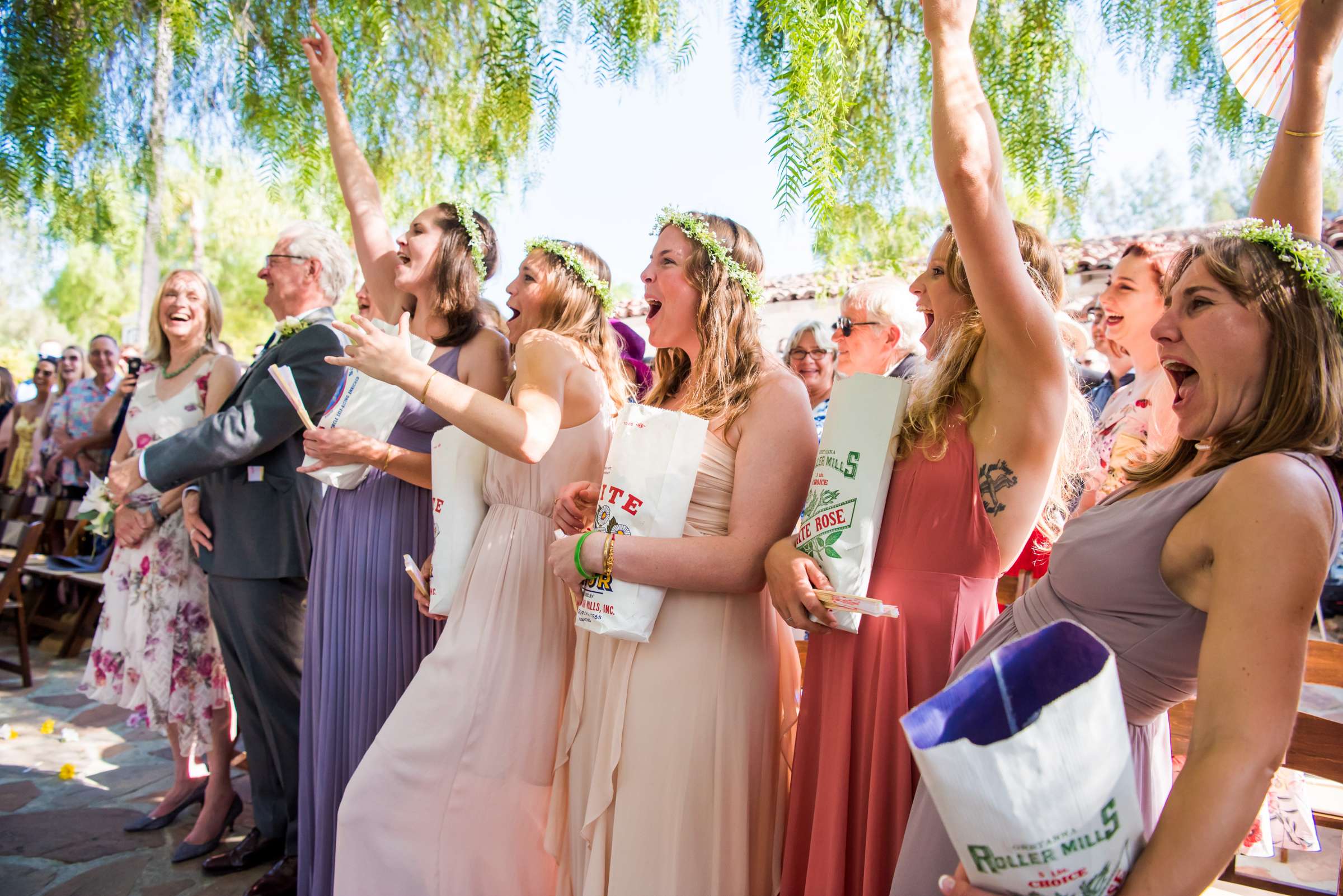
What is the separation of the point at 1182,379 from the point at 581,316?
6.23 feet

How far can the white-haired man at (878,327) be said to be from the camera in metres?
3.64

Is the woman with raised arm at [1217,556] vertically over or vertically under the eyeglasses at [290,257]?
under

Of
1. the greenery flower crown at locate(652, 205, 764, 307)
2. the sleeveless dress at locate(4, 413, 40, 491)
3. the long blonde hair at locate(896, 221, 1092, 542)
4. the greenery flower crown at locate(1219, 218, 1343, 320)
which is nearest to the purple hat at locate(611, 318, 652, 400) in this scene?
the greenery flower crown at locate(652, 205, 764, 307)

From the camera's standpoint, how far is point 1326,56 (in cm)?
183

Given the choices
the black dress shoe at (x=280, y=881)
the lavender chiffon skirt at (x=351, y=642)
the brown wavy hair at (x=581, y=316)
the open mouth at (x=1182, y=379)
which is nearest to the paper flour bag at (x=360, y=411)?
the lavender chiffon skirt at (x=351, y=642)

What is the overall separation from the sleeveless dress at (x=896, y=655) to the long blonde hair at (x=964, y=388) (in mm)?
27

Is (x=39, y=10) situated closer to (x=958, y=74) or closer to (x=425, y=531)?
(x=425, y=531)

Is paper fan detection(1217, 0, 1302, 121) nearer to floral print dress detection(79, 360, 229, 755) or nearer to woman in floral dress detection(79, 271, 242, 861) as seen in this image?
woman in floral dress detection(79, 271, 242, 861)

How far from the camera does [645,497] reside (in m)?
2.18

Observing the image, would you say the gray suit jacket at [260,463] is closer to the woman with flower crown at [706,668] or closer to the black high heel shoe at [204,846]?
the black high heel shoe at [204,846]

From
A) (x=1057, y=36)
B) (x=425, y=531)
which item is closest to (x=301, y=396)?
(x=425, y=531)

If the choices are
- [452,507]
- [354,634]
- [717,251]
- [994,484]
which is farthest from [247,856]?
[994,484]

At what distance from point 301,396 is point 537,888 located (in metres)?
1.90

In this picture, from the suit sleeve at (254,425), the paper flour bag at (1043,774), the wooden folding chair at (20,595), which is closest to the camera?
the paper flour bag at (1043,774)
